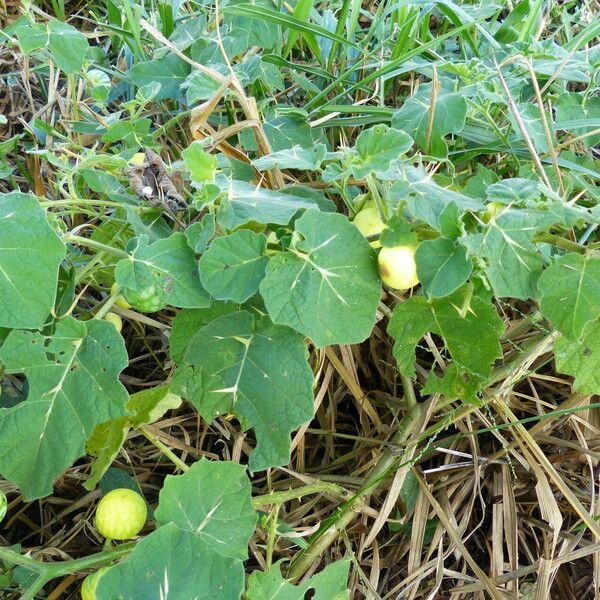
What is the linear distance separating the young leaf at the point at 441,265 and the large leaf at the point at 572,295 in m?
0.11

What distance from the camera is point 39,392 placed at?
2.91ft

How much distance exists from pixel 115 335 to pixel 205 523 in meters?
0.27

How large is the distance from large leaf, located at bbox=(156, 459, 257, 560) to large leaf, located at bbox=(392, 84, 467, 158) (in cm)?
56

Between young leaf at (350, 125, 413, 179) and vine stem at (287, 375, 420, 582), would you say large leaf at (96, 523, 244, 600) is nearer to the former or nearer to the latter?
vine stem at (287, 375, 420, 582)

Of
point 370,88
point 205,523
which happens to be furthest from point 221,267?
point 370,88

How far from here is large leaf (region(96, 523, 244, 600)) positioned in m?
0.79

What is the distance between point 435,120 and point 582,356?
41 cm

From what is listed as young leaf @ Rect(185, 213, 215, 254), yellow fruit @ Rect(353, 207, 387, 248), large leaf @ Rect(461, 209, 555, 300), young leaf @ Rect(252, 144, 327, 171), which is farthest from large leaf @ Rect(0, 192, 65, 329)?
large leaf @ Rect(461, 209, 555, 300)

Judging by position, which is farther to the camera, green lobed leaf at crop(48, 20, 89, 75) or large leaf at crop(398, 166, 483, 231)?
green lobed leaf at crop(48, 20, 89, 75)

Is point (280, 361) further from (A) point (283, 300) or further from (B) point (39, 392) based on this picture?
(B) point (39, 392)

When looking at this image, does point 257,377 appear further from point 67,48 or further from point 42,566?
point 67,48

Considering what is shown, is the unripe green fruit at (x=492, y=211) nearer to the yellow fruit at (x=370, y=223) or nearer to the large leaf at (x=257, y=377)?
the yellow fruit at (x=370, y=223)

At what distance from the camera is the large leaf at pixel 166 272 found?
852mm

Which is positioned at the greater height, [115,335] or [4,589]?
[115,335]
